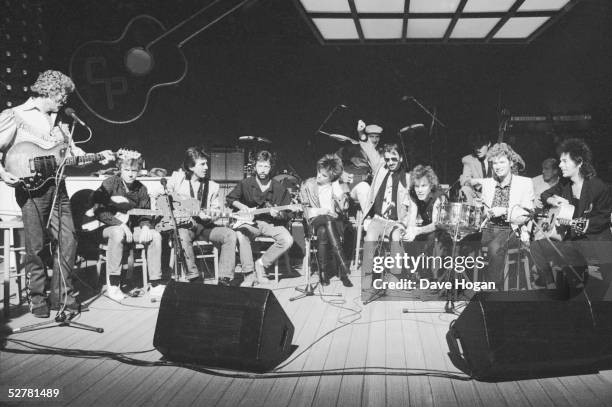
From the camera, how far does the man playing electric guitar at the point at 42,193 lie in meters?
3.69

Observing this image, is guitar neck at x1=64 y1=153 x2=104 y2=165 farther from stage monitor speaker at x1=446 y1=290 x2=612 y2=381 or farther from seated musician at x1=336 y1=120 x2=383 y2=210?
seated musician at x1=336 y1=120 x2=383 y2=210

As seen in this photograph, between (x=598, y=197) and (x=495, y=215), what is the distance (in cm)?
81

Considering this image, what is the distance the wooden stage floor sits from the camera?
2539 mm

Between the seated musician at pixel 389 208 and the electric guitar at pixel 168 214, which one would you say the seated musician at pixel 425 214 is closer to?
the seated musician at pixel 389 208

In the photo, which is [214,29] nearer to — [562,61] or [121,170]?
[121,170]

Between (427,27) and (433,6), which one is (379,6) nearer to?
(433,6)

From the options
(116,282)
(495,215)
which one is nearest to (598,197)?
(495,215)

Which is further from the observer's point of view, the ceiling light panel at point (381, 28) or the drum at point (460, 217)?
the ceiling light panel at point (381, 28)

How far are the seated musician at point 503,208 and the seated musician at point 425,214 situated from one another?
419 millimetres

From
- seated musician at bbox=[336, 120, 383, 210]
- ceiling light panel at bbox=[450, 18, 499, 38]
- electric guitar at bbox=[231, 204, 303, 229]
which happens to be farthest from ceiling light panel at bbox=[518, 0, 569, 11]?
electric guitar at bbox=[231, 204, 303, 229]

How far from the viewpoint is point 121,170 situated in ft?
15.2

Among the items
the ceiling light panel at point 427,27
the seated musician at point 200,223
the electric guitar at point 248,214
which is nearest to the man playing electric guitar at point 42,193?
the seated musician at point 200,223

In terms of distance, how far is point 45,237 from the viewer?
12.6 feet

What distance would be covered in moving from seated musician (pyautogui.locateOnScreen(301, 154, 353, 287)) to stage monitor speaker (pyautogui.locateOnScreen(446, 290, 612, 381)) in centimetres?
232
